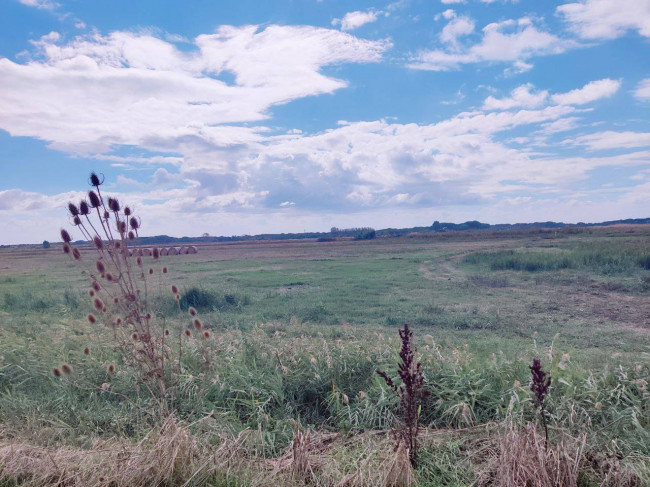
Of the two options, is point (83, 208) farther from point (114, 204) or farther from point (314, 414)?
point (314, 414)

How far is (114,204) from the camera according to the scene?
361cm

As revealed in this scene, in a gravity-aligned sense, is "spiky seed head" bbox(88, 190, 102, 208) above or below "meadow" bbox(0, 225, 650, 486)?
above

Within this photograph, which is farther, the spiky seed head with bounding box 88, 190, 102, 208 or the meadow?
the spiky seed head with bounding box 88, 190, 102, 208

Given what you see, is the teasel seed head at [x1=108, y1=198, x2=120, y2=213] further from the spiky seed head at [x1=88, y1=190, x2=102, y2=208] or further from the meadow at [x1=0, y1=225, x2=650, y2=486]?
the meadow at [x1=0, y1=225, x2=650, y2=486]

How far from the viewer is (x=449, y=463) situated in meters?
3.13

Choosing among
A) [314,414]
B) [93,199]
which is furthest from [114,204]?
[314,414]

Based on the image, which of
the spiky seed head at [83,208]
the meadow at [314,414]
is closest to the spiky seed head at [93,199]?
the spiky seed head at [83,208]

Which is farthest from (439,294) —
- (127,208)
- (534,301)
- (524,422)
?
(127,208)

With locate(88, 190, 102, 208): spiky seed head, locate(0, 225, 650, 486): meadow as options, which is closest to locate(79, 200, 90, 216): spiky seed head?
locate(88, 190, 102, 208): spiky seed head

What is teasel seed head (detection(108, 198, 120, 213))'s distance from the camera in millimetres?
3588

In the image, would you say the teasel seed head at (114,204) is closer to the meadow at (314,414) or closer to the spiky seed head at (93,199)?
the spiky seed head at (93,199)

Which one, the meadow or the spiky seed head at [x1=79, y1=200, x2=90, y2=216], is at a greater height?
the spiky seed head at [x1=79, y1=200, x2=90, y2=216]

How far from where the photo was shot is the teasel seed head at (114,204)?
3.59 metres

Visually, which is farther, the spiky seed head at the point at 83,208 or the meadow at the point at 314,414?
the spiky seed head at the point at 83,208
